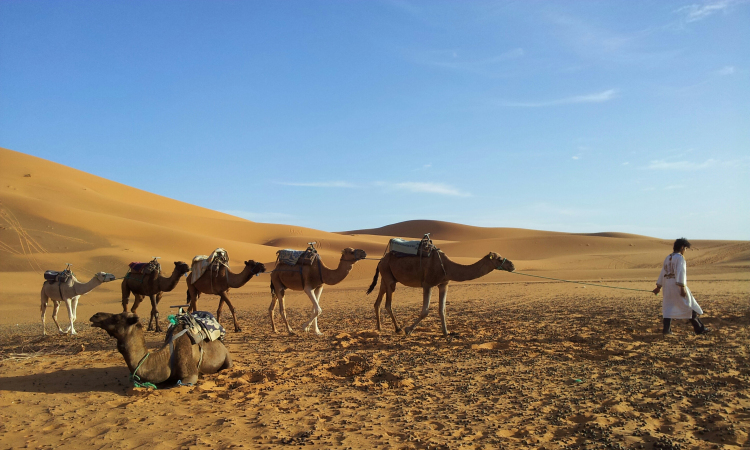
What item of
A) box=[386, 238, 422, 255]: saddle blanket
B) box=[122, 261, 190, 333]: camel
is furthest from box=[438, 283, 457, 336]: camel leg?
box=[122, 261, 190, 333]: camel

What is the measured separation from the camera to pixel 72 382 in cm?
732

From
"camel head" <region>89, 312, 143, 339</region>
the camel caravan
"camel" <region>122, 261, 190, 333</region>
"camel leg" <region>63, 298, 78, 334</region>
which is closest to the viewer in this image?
"camel head" <region>89, 312, 143, 339</region>

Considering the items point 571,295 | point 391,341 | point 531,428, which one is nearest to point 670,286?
point 391,341

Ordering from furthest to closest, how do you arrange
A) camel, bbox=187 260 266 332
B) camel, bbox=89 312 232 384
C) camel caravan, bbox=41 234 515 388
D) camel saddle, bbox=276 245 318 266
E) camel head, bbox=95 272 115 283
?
camel, bbox=187 260 266 332 < camel head, bbox=95 272 115 283 < camel saddle, bbox=276 245 318 266 < camel caravan, bbox=41 234 515 388 < camel, bbox=89 312 232 384

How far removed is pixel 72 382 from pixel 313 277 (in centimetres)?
568

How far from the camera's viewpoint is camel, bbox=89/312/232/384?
6562 mm

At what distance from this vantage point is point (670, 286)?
1004 cm

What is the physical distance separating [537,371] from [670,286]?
15.2ft

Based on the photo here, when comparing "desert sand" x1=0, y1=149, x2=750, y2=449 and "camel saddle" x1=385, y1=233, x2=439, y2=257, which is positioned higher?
"camel saddle" x1=385, y1=233, x2=439, y2=257

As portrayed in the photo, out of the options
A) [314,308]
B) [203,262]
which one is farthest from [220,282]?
[314,308]

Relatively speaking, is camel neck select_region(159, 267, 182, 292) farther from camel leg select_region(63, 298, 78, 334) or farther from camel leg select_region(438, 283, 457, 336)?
camel leg select_region(438, 283, 457, 336)

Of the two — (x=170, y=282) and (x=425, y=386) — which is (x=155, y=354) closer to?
(x=425, y=386)

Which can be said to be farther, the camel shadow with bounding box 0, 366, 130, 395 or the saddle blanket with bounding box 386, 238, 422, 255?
the saddle blanket with bounding box 386, 238, 422, 255

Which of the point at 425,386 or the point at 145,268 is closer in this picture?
the point at 425,386
